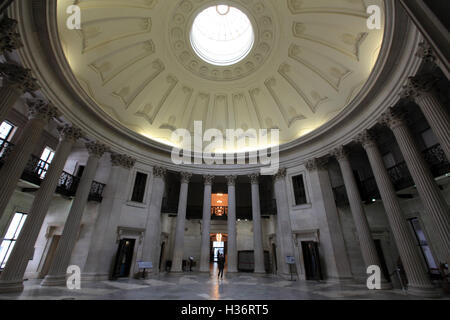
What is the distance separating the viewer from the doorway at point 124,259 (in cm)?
1153

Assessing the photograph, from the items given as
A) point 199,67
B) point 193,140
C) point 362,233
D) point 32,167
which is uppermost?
point 199,67

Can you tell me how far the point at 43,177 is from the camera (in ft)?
36.8

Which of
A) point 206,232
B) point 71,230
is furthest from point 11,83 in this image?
point 206,232

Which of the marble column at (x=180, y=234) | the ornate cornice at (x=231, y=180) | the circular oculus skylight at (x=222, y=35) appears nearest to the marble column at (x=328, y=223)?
the ornate cornice at (x=231, y=180)

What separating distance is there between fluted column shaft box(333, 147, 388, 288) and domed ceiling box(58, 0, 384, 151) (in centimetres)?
411

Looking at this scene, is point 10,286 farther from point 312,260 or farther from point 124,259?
point 312,260

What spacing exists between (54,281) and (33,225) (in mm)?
2677

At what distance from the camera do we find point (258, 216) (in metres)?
15.7

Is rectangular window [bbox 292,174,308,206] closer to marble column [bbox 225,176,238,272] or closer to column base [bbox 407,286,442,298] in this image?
marble column [bbox 225,176,238,272]

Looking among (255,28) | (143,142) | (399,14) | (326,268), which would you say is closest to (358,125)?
(399,14)

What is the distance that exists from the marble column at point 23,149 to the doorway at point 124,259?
21.3 ft

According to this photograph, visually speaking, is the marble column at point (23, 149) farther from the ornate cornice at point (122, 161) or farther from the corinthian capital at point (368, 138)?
the corinthian capital at point (368, 138)
